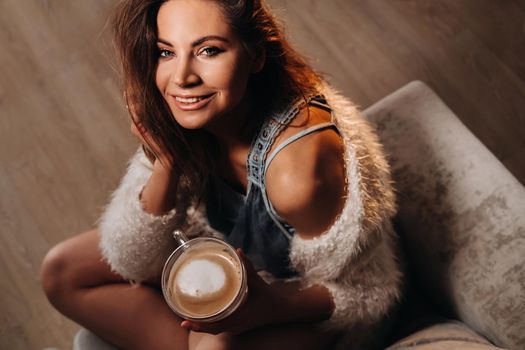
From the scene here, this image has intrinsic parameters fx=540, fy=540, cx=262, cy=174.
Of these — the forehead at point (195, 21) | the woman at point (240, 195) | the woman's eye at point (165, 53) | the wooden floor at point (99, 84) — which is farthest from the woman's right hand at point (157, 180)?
the wooden floor at point (99, 84)

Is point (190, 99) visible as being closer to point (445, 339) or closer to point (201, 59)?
point (201, 59)

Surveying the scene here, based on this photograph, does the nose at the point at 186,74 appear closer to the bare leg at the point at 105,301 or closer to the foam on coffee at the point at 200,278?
the foam on coffee at the point at 200,278

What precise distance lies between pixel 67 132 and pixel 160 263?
45.9 inches

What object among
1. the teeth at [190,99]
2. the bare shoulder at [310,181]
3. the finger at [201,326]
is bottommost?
the finger at [201,326]

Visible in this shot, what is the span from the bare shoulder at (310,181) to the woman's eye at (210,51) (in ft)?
0.87

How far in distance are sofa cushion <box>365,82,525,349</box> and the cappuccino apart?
Answer: 0.59 m

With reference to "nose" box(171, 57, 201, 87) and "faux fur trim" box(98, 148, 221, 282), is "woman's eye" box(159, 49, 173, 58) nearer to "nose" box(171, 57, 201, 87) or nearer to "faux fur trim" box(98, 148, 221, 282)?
"nose" box(171, 57, 201, 87)

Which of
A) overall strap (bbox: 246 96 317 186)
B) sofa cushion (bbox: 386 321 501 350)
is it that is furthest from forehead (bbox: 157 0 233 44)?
sofa cushion (bbox: 386 321 501 350)

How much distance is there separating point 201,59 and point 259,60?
146mm

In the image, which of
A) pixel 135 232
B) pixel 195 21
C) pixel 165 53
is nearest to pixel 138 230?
pixel 135 232

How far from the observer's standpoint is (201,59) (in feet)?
3.71

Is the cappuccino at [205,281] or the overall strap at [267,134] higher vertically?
the overall strap at [267,134]

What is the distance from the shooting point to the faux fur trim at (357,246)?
123 centimetres

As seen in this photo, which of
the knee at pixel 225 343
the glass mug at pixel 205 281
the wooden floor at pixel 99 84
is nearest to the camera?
the glass mug at pixel 205 281
